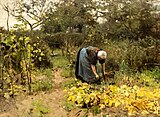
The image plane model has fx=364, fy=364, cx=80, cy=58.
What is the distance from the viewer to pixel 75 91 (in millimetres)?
4074

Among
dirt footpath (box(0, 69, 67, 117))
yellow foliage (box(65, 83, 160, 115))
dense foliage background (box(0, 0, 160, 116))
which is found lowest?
dirt footpath (box(0, 69, 67, 117))

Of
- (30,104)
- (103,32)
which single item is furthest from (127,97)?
(103,32)

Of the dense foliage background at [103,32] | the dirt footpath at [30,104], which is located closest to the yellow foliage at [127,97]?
the dirt footpath at [30,104]

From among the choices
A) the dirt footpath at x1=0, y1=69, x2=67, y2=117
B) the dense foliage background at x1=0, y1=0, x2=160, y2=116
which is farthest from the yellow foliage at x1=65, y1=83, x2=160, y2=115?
the dense foliage background at x1=0, y1=0, x2=160, y2=116

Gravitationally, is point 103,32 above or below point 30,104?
above

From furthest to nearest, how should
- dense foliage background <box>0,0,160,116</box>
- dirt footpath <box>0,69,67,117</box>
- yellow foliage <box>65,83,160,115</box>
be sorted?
dense foliage background <box>0,0,160,116</box>
dirt footpath <box>0,69,67,117</box>
yellow foliage <box>65,83,160,115</box>

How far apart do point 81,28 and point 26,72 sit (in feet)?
17.3

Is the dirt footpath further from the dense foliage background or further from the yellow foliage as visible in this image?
the yellow foliage

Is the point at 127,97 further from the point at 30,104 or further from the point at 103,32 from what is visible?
the point at 103,32

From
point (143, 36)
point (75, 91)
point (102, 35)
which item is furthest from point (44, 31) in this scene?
point (75, 91)

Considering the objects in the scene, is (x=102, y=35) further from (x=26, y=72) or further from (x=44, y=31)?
(x=26, y=72)

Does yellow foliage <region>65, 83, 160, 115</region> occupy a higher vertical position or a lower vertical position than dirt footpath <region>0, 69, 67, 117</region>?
higher

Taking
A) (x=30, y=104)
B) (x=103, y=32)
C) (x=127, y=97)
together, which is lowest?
(x=30, y=104)

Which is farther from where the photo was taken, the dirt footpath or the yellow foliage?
the dirt footpath
